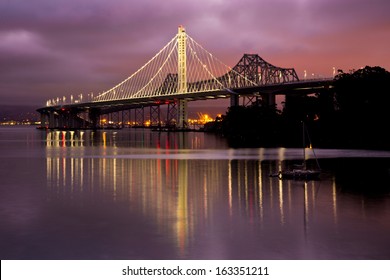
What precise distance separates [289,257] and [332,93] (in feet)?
247

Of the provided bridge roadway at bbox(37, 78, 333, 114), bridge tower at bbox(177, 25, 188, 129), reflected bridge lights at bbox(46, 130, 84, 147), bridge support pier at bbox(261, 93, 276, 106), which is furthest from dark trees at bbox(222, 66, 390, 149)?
bridge tower at bbox(177, 25, 188, 129)

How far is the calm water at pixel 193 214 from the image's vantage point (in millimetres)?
15930

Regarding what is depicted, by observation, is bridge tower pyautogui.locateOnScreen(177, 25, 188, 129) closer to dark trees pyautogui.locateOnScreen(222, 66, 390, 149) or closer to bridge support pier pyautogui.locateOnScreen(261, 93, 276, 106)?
bridge support pier pyautogui.locateOnScreen(261, 93, 276, 106)

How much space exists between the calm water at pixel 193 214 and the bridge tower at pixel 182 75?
307ft

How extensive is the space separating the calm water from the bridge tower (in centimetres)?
9366

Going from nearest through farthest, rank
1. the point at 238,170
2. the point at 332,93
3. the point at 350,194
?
the point at 350,194
the point at 238,170
the point at 332,93

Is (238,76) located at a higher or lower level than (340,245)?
higher

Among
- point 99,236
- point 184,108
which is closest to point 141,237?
point 99,236

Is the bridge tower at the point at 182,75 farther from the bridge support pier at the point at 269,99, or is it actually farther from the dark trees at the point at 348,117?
the dark trees at the point at 348,117

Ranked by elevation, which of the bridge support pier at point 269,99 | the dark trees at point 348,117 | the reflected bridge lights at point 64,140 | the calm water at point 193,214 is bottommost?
the calm water at point 193,214

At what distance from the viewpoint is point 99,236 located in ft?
57.6

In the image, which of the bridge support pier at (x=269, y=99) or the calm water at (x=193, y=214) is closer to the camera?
the calm water at (x=193, y=214)

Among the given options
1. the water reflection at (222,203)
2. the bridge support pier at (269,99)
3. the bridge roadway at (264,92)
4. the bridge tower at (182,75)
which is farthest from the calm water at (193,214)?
the bridge tower at (182,75)
